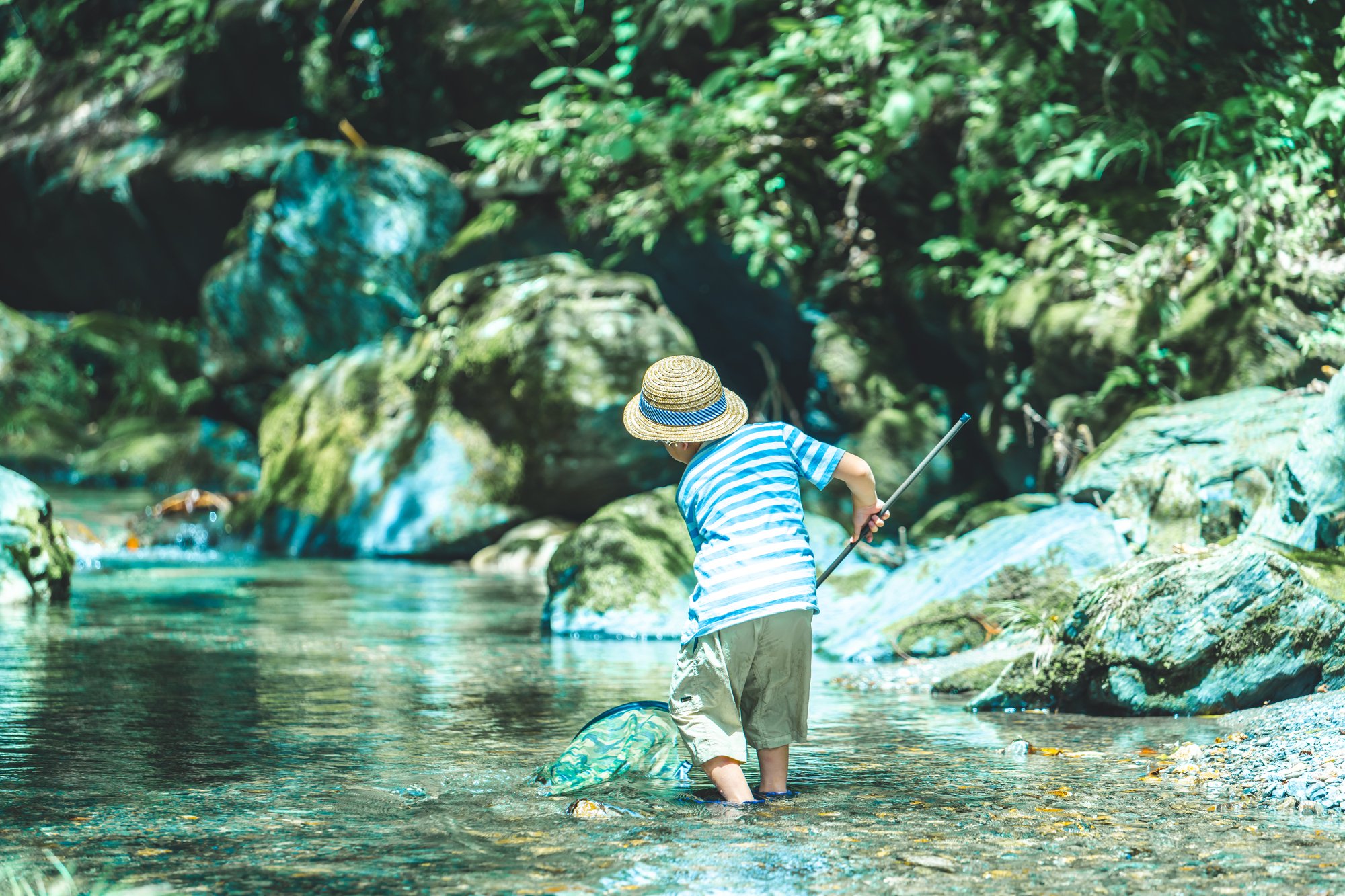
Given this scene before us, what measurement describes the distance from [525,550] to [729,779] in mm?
8881

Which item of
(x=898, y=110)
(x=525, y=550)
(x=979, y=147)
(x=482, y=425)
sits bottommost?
(x=525, y=550)

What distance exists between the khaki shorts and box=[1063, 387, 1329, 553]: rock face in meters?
3.45

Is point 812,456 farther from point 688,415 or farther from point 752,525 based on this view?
point 688,415

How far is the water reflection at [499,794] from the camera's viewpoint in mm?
3096

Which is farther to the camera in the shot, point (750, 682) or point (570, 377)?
point (570, 377)

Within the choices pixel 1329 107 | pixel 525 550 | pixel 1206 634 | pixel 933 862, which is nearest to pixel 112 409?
pixel 525 550

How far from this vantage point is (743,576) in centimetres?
407

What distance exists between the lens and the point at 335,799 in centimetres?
385

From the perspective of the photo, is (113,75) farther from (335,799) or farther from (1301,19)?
(335,799)

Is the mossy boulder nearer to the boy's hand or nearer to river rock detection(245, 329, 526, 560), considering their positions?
the boy's hand

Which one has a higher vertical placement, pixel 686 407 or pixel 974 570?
pixel 686 407

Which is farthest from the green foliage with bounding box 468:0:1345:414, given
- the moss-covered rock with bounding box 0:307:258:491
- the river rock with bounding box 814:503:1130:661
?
the moss-covered rock with bounding box 0:307:258:491

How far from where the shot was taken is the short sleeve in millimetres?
4117

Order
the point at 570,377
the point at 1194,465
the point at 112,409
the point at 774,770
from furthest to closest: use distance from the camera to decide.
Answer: the point at 112,409
the point at 570,377
the point at 1194,465
the point at 774,770
